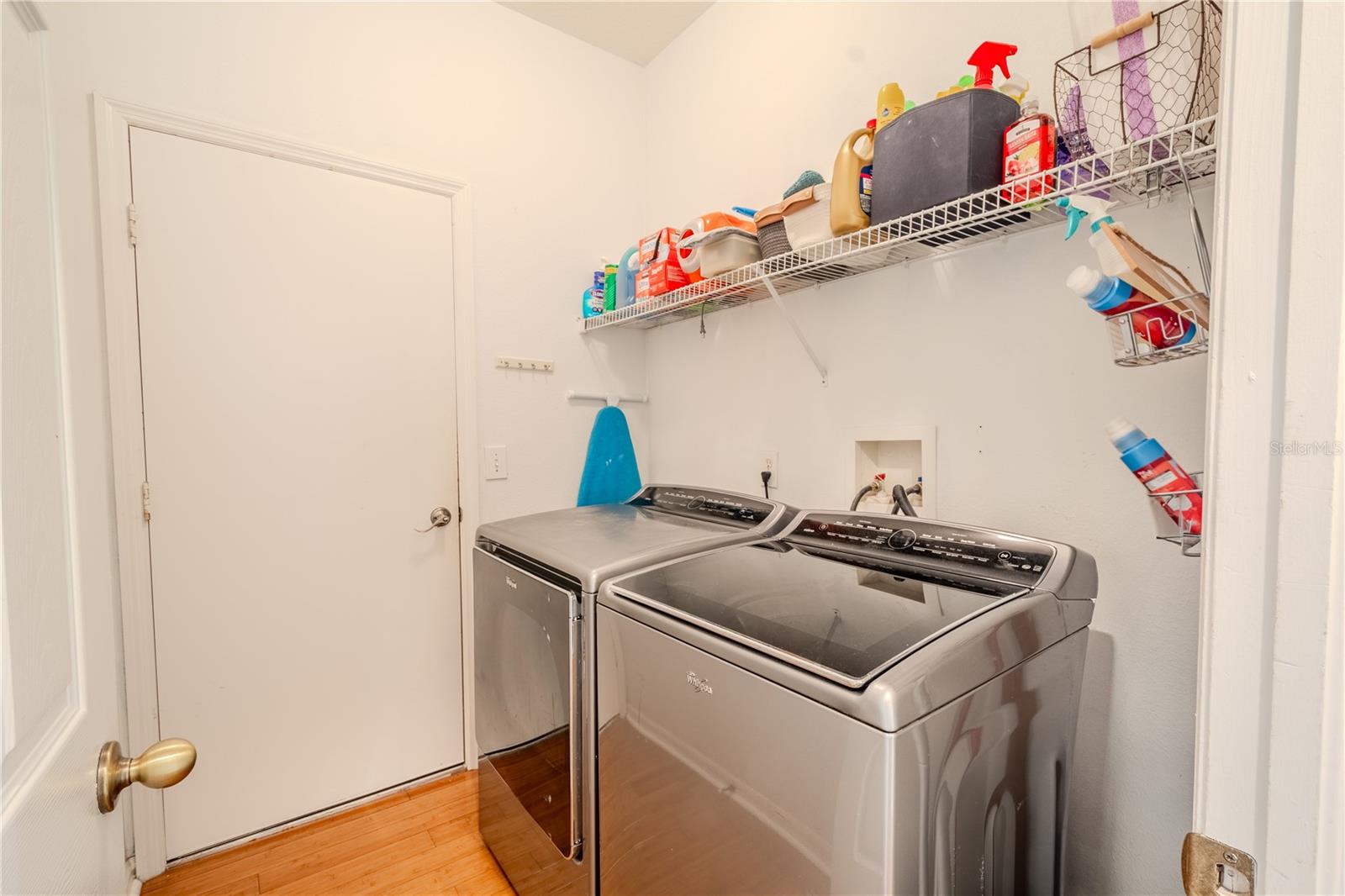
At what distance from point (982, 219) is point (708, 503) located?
42.0 inches

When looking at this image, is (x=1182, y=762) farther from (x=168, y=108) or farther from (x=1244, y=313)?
(x=168, y=108)

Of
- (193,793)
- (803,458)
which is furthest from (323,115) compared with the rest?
(193,793)

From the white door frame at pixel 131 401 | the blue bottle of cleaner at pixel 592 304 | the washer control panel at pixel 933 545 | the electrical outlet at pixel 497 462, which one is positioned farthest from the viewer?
the blue bottle of cleaner at pixel 592 304

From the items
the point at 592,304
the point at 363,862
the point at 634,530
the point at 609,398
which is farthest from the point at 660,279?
the point at 363,862

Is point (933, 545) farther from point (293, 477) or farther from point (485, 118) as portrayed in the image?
point (485, 118)

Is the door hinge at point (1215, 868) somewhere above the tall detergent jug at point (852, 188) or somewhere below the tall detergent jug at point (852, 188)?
below

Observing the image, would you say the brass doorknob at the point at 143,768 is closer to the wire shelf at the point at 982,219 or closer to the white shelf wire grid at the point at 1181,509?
the white shelf wire grid at the point at 1181,509

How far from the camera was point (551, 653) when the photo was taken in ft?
4.63

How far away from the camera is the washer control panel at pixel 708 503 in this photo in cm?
170

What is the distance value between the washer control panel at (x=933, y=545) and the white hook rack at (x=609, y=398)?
118cm

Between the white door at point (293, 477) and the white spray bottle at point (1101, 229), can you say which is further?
the white door at point (293, 477)

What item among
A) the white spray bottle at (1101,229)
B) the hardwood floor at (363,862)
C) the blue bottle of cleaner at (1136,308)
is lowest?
the hardwood floor at (363,862)

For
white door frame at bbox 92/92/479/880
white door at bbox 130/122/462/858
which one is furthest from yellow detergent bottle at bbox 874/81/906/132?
white door frame at bbox 92/92/479/880

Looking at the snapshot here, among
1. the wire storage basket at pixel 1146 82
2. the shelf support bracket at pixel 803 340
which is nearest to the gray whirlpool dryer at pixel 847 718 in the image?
the shelf support bracket at pixel 803 340
